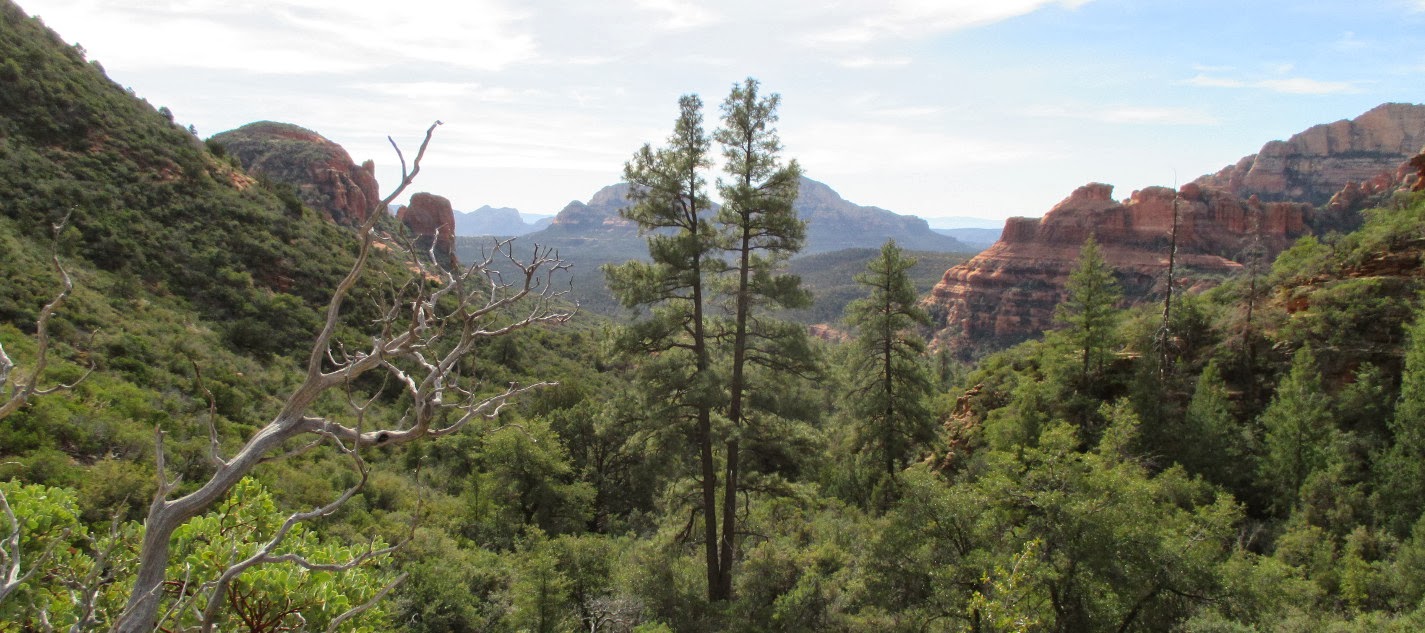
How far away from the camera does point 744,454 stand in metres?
12.2

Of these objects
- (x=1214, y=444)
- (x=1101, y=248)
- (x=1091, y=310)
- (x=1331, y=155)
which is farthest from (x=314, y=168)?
(x=1331, y=155)

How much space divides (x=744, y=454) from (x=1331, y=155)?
532 feet

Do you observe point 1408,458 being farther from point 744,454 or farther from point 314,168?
point 314,168

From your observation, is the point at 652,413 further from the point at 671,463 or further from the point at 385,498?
the point at 385,498

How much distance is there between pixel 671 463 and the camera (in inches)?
463

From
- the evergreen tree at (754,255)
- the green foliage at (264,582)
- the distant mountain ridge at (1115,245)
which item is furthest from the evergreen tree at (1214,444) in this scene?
the distant mountain ridge at (1115,245)

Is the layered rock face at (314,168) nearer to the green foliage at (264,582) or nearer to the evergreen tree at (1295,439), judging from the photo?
the green foliage at (264,582)

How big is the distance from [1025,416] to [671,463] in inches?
426

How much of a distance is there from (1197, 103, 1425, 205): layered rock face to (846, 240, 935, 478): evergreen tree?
433 ft

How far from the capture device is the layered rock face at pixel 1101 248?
7938cm

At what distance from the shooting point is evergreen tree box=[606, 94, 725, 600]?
10.9 meters

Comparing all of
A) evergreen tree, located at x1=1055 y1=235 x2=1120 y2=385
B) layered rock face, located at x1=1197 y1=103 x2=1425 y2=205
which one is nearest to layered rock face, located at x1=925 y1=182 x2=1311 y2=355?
layered rock face, located at x1=1197 y1=103 x2=1425 y2=205

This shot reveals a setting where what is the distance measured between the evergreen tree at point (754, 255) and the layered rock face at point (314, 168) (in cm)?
5219

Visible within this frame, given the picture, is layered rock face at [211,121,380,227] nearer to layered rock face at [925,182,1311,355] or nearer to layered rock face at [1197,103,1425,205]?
layered rock face at [925,182,1311,355]
